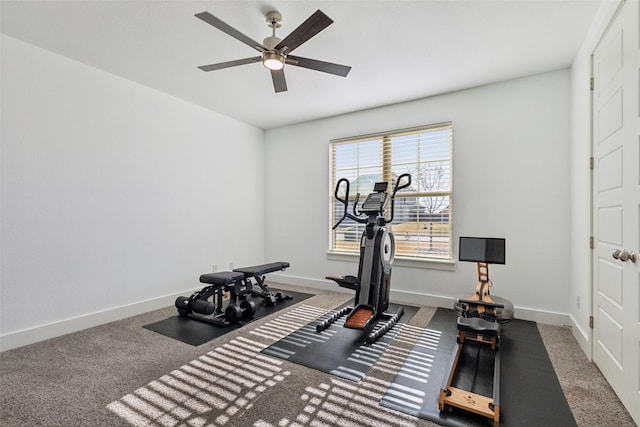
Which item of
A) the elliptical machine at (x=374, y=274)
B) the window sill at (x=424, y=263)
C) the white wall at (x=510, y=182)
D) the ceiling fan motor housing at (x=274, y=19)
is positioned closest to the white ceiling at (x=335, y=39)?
the ceiling fan motor housing at (x=274, y=19)

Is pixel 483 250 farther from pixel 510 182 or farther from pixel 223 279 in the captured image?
pixel 223 279

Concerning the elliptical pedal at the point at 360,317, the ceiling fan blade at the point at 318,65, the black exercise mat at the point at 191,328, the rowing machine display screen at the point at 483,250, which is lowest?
the black exercise mat at the point at 191,328

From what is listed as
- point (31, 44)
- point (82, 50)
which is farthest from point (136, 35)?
point (31, 44)

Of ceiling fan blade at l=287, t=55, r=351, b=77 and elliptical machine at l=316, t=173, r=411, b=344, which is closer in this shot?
ceiling fan blade at l=287, t=55, r=351, b=77

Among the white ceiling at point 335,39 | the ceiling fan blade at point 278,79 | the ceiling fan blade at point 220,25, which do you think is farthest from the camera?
the ceiling fan blade at point 278,79

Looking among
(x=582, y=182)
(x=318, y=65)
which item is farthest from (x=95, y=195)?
(x=582, y=182)

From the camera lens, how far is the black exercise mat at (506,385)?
1.80 m

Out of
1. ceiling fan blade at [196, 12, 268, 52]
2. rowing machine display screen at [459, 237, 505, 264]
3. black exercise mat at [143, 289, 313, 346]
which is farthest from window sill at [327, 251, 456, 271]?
ceiling fan blade at [196, 12, 268, 52]

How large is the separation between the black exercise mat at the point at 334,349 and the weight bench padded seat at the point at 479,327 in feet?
2.37

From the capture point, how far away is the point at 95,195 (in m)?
3.33

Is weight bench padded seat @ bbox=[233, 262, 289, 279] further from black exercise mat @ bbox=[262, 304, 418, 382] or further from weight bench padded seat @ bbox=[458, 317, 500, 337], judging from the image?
weight bench padded seat @ bbox=[458, 317, 500, 337]

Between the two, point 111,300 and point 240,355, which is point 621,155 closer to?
point 240,355

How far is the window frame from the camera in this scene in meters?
3.97

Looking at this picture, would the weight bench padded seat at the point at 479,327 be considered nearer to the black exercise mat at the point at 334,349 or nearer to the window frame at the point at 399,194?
the black exercise mat at the point at 334,349
